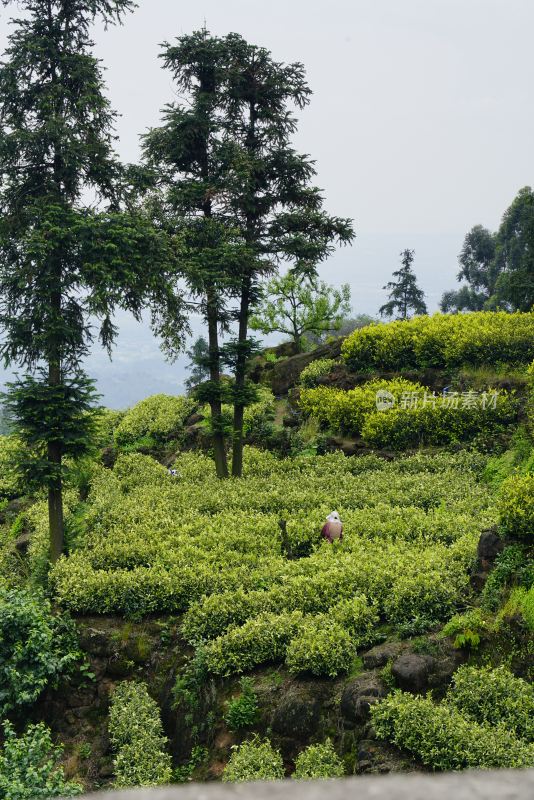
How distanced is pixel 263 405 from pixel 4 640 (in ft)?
53.2

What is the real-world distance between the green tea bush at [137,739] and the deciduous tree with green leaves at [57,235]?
16.4 feet

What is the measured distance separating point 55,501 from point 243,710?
7.39 m

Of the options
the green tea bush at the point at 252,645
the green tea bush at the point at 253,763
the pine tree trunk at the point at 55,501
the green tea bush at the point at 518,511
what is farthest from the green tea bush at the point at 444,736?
the pine tree trunk at the point at 55,501

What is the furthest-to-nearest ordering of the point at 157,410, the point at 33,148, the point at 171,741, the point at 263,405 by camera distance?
the point at 157,410
the point at 263,405
the point at 33,148
the point at 171,741

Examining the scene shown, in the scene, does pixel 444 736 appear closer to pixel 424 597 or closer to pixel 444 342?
pixel 424 597

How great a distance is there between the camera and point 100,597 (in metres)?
14.1

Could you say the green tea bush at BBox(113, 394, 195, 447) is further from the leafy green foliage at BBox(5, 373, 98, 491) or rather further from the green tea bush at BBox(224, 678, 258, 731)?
the green tea bush at BBox(224, 678, 258, 731)

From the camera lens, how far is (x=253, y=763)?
31.8 ft

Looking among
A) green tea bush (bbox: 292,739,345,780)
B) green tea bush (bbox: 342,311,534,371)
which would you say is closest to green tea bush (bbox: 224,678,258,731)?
green tea bush (bbox: 292,739,345,780)

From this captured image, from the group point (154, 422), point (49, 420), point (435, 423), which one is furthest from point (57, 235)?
point (154, 422)

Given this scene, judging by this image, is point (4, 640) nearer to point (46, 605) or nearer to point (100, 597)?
point (46, 605)

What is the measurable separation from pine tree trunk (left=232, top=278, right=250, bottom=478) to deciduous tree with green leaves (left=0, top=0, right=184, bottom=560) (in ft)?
17.7

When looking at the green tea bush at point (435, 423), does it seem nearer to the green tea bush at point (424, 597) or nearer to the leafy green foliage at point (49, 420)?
the leafy green foliage at point (49, 420)

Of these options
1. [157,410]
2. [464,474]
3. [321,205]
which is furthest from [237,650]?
[157,410]
